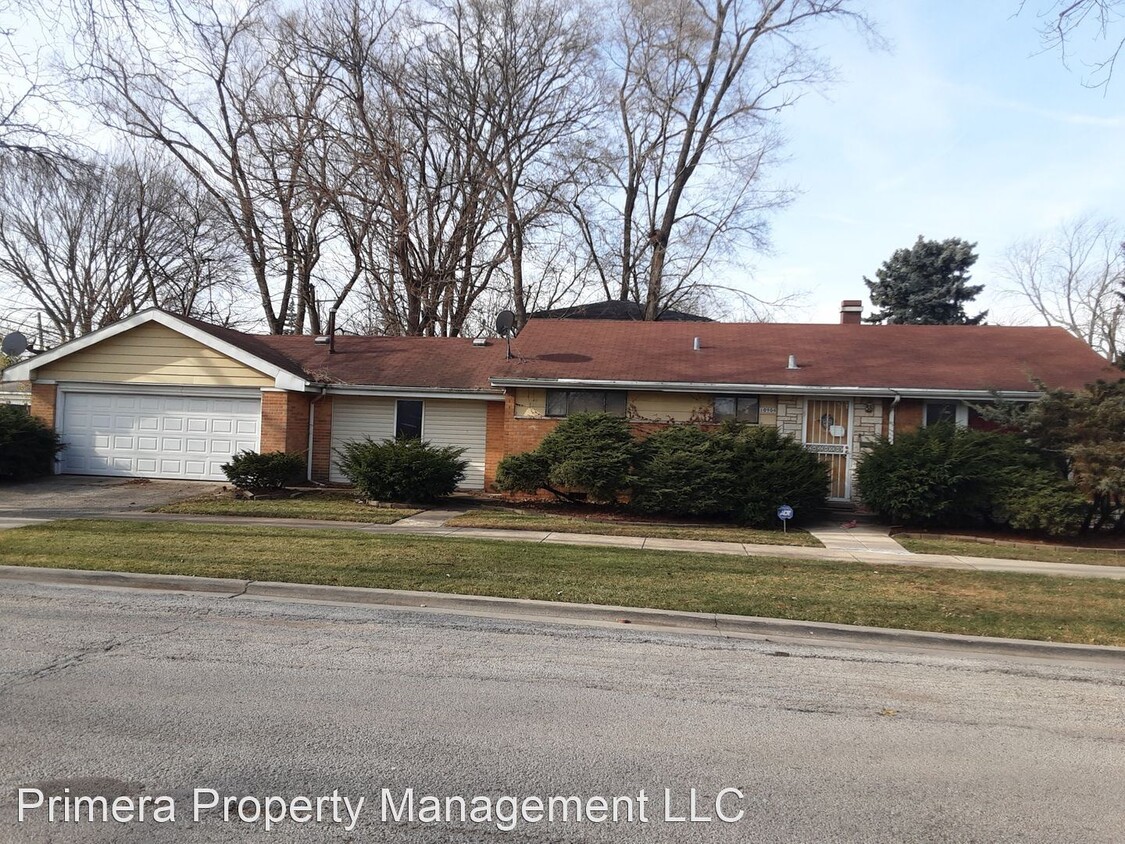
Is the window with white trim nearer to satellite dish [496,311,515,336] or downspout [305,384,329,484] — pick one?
satellite dish [496,311,515,336]

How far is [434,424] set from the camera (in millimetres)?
18875

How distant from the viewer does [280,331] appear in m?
31.9

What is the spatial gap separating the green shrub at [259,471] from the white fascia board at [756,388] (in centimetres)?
462

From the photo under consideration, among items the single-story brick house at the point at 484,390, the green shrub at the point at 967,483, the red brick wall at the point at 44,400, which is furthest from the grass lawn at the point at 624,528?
the red brick wall at the point at 44,400

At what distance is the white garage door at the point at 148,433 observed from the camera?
18078 millimetres

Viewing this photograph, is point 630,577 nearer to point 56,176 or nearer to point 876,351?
point 56,176

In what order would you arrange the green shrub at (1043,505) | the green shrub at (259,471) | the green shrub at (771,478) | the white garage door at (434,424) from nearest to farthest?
the green shrub at (1043,505) → the green shrub at (771,478) → the green shrub at (259,471) → the white garage door at (434,424)

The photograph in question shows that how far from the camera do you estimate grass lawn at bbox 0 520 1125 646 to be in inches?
305

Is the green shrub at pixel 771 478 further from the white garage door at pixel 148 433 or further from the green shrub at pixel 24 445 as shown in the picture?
the green shrub at pixel 24 445

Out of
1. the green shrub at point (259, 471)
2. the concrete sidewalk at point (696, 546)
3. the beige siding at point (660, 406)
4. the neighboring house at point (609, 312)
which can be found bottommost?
the concrete sidewalk at point (696, 546)

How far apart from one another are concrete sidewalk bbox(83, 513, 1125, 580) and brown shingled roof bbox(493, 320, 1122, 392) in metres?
5.18

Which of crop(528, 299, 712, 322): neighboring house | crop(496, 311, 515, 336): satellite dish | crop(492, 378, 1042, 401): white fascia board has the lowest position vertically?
crop(492, 378, 1042, 401): white fascia board

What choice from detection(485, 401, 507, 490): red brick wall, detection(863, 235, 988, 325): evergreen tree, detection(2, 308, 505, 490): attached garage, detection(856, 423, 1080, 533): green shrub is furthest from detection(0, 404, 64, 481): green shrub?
detection(863, 235, 988, 325): evergreen tree

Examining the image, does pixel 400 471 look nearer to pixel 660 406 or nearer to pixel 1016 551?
pixel 660 406
